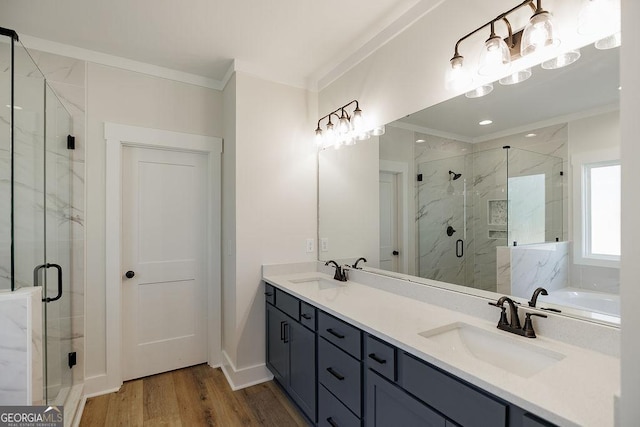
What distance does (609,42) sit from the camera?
3.90ft

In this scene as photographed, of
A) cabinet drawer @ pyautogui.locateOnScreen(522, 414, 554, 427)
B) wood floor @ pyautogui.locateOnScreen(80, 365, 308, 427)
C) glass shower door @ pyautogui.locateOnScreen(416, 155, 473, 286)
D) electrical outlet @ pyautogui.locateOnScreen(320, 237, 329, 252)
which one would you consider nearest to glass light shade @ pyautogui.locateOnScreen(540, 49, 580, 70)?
glass shower door @ pyautogui.locateOnScreen(416, 155, 473, 286)

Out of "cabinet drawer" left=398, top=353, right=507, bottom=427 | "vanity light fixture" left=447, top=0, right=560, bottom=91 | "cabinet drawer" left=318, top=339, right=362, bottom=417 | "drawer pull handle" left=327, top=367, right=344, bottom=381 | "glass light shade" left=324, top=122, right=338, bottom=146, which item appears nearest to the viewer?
"cabinet drawer" left=398, top=353, right=507, bottom=427

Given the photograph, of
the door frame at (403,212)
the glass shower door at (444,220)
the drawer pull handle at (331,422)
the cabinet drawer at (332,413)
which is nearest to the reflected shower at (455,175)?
the glass shower door at (444,220)

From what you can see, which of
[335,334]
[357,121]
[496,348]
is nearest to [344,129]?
[357,121]

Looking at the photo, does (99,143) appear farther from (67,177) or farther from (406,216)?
(406,216)

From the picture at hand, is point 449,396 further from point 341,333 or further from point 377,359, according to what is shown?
point 341,333

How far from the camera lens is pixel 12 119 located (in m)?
1.65

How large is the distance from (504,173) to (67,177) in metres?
2.88

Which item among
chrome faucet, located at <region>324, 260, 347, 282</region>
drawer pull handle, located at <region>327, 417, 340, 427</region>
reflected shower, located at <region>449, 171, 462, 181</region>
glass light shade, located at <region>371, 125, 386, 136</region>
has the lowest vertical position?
drawer pull handle, located at <region>327, 417, 340, 427</region>

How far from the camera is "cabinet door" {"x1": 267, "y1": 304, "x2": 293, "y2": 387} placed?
2.29 meters

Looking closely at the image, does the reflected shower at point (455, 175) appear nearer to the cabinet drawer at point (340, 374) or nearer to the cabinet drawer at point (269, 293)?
the cabinet drawer at point (340, 374)

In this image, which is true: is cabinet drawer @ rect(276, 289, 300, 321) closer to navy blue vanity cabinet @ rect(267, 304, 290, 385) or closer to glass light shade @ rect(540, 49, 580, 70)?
navy blue vanity cabinet @ rect(267, 304, 290, 385)

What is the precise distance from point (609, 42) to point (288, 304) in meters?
2.13

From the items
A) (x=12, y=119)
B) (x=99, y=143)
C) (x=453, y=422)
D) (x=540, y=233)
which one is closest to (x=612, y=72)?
(x=540, y=233)
